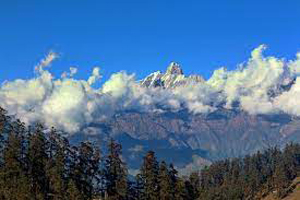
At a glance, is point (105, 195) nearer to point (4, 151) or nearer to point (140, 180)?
point (140, 180)

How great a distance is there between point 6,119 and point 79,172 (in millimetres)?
16772

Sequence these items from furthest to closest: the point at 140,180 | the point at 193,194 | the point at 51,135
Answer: the point at 193,194 → the point at 140,180 → the point at 51,135

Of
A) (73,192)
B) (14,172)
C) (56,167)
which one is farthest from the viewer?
(14,172)

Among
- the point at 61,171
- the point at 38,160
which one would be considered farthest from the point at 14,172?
the point at 61,171

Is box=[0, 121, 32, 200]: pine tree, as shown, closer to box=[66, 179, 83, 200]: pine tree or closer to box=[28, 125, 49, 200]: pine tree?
box=[28, 125, 49, 200]: pine tree

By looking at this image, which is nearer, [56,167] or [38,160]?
[56,167]

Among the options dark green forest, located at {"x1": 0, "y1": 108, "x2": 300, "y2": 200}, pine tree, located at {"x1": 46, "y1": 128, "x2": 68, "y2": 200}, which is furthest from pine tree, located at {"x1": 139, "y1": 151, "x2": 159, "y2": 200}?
pine tree, located at {"x1": 46, "y1": 128, "x2": 68, "y2": 200}

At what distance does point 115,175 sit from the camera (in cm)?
11875

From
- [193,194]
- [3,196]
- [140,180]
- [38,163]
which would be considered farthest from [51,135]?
[193,194]

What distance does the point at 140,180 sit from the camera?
12500cm

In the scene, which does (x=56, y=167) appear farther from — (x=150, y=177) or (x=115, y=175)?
(x=150, y=177)

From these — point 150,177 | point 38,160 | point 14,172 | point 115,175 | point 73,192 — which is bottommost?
point 73,192

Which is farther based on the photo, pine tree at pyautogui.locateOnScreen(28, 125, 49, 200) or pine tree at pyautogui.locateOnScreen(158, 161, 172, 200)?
pine tree at pyautogui.locateOnScreen(158, 161, 172, 200)

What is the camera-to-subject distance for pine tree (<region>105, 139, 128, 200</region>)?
387 ft
